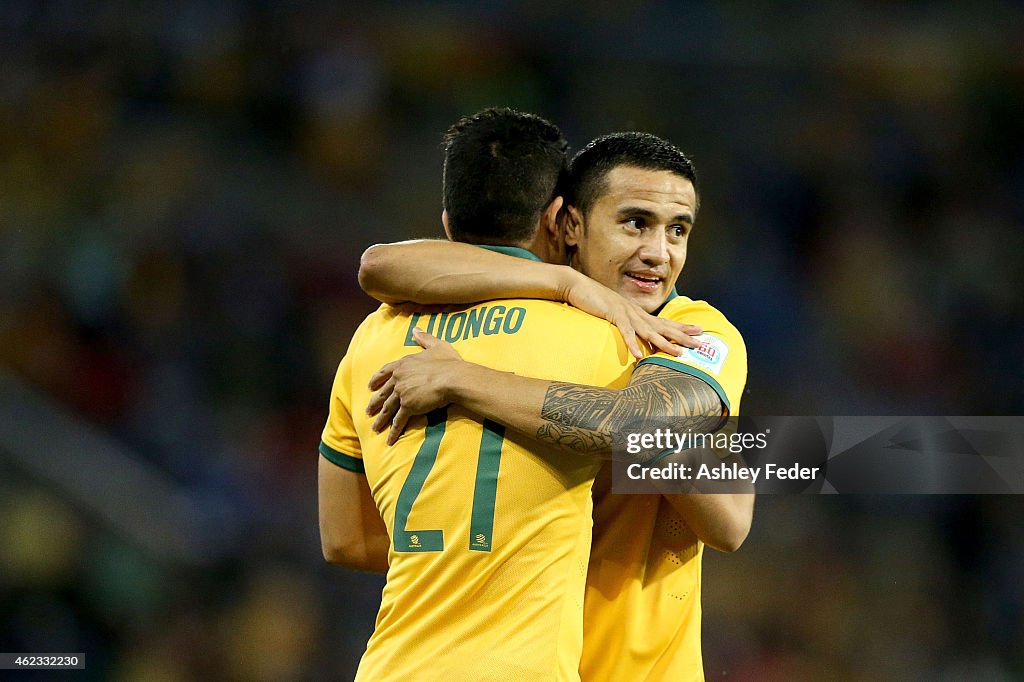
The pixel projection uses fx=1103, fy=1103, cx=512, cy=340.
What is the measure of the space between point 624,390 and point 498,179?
2.17ft

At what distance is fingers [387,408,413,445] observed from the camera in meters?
2.63

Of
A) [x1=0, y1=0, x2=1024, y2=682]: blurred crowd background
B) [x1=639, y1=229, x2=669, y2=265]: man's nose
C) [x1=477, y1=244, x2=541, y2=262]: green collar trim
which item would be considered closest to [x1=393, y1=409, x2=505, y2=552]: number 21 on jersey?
[x1=477, y1=244, x2=541, y2=262]: green collar trim

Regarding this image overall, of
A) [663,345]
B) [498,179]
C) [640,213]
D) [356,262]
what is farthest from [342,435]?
[356,262]

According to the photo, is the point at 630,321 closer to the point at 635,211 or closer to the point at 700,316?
the point at 700,316

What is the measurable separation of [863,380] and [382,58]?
4.29 meters

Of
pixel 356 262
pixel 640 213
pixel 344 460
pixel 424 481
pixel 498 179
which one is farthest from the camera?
pixel 356 262

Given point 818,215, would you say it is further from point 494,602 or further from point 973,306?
point 494,602

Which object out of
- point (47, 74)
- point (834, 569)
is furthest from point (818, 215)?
point (47, 74)

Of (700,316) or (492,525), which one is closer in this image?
(492,525)

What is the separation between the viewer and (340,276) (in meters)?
7.66


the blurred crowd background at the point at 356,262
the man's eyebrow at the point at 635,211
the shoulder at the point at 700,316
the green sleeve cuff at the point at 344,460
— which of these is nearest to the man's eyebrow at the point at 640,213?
the man's eyebrow at the point at 635,211

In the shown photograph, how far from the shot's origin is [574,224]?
3209 mm

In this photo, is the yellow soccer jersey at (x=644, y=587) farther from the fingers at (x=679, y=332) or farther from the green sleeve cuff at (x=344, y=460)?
the green sleeve cuff at (x=344, y=460)

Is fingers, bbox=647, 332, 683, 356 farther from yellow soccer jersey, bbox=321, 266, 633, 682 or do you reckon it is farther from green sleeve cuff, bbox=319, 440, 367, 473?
green sleeve cuff, bbox=319, 440, 367, 473
